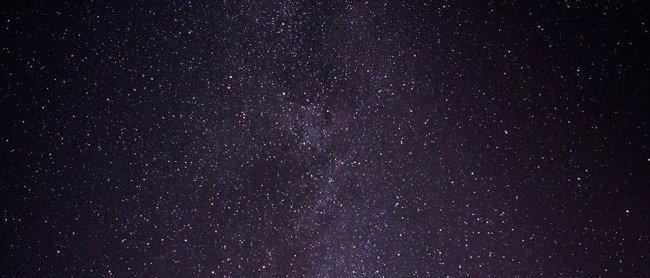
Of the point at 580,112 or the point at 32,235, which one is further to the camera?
the point at 32,235

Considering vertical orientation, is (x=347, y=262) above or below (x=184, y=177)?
below

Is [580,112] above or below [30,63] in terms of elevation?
below

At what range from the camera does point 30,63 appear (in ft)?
3.84

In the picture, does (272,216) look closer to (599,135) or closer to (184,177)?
(184,177)

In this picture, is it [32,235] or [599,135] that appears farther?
[32,235]

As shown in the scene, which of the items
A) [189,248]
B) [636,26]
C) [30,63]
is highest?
[30,63]

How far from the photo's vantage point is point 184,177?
46.0 inches

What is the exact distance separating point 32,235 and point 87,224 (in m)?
0.21

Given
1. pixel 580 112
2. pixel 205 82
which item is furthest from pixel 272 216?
pixel 580 112

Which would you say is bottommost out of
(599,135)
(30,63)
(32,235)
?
(599,135)

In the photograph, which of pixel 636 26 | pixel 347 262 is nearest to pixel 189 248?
pixel 347 262

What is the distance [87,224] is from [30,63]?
53 centimetres

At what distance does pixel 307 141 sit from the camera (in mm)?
1134

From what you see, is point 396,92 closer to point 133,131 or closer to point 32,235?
point 133,131
